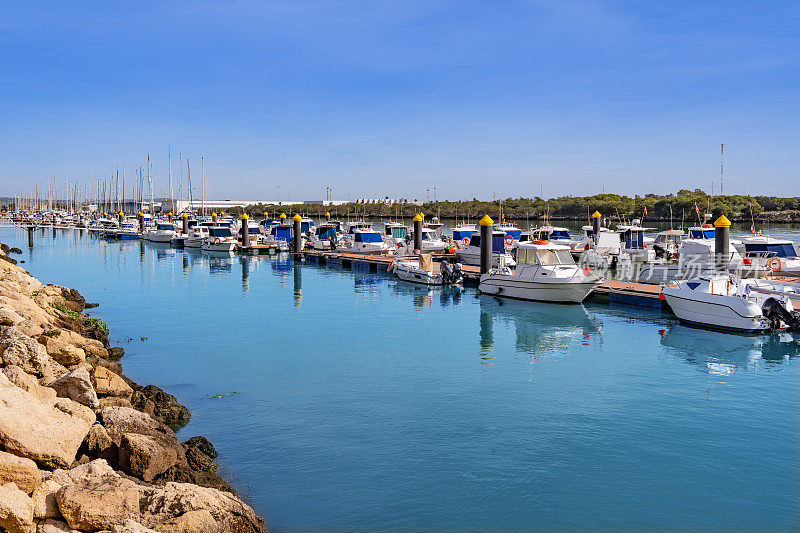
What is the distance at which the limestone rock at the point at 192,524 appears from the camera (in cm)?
793

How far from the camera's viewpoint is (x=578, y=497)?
10508 mm

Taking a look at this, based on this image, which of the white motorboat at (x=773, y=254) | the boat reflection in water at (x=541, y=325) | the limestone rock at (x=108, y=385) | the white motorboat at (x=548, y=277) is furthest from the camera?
the white motorboat at (x=773, y=254)

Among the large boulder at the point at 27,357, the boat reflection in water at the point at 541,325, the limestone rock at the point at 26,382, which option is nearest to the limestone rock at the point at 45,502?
the limestone rock at the point at 26,382

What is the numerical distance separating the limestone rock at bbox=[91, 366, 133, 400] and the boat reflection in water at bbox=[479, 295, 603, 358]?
1109cm

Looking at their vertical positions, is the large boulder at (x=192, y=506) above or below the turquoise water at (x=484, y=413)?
above

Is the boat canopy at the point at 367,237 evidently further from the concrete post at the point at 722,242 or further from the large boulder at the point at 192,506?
the large boulder at the point at 192,506

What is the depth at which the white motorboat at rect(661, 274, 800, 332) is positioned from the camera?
22797mm

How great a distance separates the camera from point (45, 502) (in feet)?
26.6

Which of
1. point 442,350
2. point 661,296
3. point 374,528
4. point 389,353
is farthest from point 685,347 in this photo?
point 374,528

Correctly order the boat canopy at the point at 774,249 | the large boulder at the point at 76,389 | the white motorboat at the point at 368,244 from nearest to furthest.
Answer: the large boulder at the point at 76,389, the boat canopy at the point at 774,249, the white motorboat at the point at 368,244

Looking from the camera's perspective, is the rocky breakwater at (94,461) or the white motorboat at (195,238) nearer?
the rocky breakwater at (94,461)

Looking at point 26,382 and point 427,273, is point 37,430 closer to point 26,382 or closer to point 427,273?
point 26,382

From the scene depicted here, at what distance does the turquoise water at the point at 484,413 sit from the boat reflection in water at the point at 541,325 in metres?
0.16

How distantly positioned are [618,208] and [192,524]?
11806 cm
